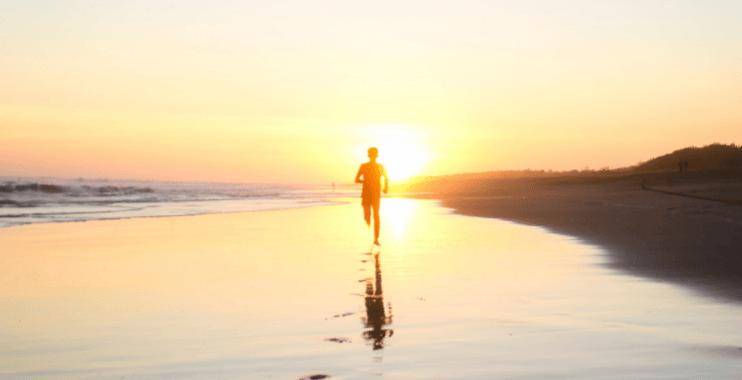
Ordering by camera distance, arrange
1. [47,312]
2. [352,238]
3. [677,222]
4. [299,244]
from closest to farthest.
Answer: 1. [47,312]
2. [299,244]
3. [352,238]
4. [677,222]

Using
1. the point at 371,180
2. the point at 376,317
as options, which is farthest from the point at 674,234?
the point at 376,317

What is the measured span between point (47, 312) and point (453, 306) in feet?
13.5

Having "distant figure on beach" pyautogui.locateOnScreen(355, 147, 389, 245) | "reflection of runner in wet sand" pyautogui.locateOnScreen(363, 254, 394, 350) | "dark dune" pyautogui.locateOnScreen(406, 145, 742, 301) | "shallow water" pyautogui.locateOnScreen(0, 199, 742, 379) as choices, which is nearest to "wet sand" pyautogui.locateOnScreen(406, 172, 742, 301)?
"dark dune" pyautogui.locateOnScreen(406, 145, 742, 301)

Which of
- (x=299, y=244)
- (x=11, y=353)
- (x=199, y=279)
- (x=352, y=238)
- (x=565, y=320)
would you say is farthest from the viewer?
(x=352, y=238)

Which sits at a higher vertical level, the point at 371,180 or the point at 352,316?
the point at 371,180

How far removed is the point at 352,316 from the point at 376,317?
25 centimetres

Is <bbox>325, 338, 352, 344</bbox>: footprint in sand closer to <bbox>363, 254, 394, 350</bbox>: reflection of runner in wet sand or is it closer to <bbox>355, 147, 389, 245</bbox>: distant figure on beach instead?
<bbox>363, 254, 394, 350</bbox>: reflection of runner in wet sand

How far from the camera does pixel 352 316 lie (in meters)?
7.77

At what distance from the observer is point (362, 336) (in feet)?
22.1

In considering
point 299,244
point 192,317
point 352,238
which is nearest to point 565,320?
point 192,317

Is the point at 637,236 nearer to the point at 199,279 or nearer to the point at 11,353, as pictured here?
the point at 199,279

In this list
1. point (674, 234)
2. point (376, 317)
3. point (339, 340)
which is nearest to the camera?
point (339, 340)

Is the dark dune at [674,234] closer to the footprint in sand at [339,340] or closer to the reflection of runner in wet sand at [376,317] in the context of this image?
the reflection of runner in wet sand at [376,317]

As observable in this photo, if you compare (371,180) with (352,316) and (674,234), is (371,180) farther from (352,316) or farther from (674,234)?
(352,316)
